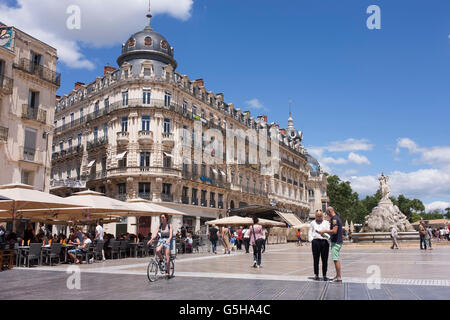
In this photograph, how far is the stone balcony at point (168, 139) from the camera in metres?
35.8

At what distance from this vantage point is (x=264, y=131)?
55844 mm

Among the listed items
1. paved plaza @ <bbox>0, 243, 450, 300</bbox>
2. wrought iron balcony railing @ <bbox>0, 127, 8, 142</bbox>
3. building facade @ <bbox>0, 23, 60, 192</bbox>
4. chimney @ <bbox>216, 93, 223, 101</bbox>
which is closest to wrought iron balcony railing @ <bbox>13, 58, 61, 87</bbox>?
building facade @ <bbox>0, 23, 60, 192</bbox>

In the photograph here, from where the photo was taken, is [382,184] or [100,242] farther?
[382,184]

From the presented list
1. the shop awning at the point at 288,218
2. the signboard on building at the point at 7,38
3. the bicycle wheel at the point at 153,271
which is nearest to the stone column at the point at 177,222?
the shop awning at the point at 288,218

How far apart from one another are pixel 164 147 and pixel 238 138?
14.3 meters

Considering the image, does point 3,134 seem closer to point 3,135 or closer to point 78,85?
point 3,135

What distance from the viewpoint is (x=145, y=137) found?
35.0 metres

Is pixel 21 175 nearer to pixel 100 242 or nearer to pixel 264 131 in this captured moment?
pixel 100 242

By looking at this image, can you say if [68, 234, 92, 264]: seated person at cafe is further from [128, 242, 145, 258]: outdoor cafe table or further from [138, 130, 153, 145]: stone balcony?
[138, 130, 153, 145]: stone balcony

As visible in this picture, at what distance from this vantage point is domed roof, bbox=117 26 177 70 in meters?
37.1

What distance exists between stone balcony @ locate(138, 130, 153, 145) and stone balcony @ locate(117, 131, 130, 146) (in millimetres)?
1187

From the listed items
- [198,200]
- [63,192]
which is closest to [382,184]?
[198,200]

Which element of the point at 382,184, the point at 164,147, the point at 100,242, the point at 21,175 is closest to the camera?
the point at 100,242
